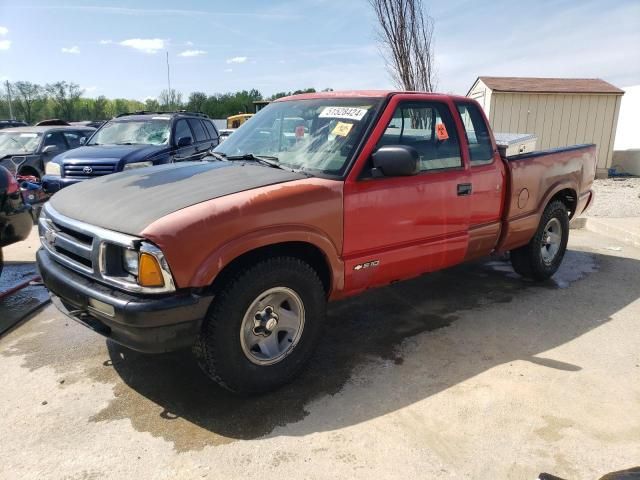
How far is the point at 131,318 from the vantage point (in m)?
2.61

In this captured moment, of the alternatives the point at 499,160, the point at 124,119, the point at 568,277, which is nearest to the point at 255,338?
the point at 499,160

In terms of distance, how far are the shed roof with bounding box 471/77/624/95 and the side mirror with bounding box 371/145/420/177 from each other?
33.8 ft

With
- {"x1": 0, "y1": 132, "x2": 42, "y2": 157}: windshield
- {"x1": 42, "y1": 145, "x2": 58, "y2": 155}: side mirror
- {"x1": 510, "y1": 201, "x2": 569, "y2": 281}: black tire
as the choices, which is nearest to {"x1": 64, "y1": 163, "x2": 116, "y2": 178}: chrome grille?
{"x1": 42, "y1": 145, "x2": 58, "y2": 155}: side mirror

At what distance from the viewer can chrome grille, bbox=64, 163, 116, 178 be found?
7891 mm

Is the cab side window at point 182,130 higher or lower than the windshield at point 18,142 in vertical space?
higher

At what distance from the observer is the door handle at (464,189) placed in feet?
13.3

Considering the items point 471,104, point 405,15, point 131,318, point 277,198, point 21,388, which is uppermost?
point 405,15

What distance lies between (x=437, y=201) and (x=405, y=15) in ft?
33.2

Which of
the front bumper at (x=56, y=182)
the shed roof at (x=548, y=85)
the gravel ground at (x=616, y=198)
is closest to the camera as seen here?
the front bumper at (x=56, y=182)

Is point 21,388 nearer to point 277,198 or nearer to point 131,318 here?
point 131,318

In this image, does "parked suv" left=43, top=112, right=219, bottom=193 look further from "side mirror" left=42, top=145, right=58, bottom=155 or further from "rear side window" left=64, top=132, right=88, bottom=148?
"rear side window" left=64, top=132, right=88, bottom=148

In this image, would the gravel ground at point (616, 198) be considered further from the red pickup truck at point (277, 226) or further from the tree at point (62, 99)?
the tree at point (62, 99)

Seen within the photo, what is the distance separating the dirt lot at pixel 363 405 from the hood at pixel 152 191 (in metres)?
1.17

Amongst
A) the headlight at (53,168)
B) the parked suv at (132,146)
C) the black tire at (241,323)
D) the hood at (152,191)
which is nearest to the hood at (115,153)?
the parked suv at (132,146)
